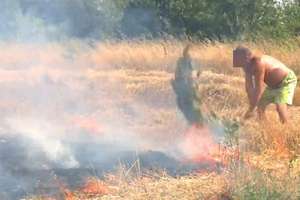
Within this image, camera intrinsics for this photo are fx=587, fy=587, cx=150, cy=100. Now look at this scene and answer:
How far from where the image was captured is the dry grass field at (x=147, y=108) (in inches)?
212

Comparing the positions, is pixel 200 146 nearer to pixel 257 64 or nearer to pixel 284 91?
pixel 257 64

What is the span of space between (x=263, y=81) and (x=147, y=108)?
11.3ft

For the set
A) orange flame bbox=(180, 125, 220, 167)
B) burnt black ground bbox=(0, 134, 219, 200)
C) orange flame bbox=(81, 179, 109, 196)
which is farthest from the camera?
orange flame bbox=(180, 125, 220, 167)

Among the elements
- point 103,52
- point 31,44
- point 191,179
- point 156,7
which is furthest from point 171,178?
point 156,7

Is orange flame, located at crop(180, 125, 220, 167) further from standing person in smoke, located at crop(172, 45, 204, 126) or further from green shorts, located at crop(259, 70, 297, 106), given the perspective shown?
green shorts, located at crop(259, 70, 297, 106)

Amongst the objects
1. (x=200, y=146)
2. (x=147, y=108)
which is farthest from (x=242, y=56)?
(x=147, y=108)

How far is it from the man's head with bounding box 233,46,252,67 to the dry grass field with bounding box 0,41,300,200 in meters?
0.77

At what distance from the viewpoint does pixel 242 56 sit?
7.55 m

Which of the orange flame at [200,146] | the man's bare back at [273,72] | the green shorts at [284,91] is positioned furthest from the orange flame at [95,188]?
the green shorts at [284,91]

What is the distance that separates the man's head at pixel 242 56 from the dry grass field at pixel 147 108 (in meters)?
0.77

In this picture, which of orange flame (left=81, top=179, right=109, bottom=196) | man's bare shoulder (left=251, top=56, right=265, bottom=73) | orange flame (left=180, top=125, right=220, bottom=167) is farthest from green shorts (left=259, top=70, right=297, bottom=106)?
orange flame (left=81, top=179, right=109, bottom=196)

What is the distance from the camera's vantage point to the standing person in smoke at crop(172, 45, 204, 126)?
768 cm

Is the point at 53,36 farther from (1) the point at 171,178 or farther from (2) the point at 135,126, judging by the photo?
(1) the point at 171,178

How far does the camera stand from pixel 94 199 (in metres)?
5.37
